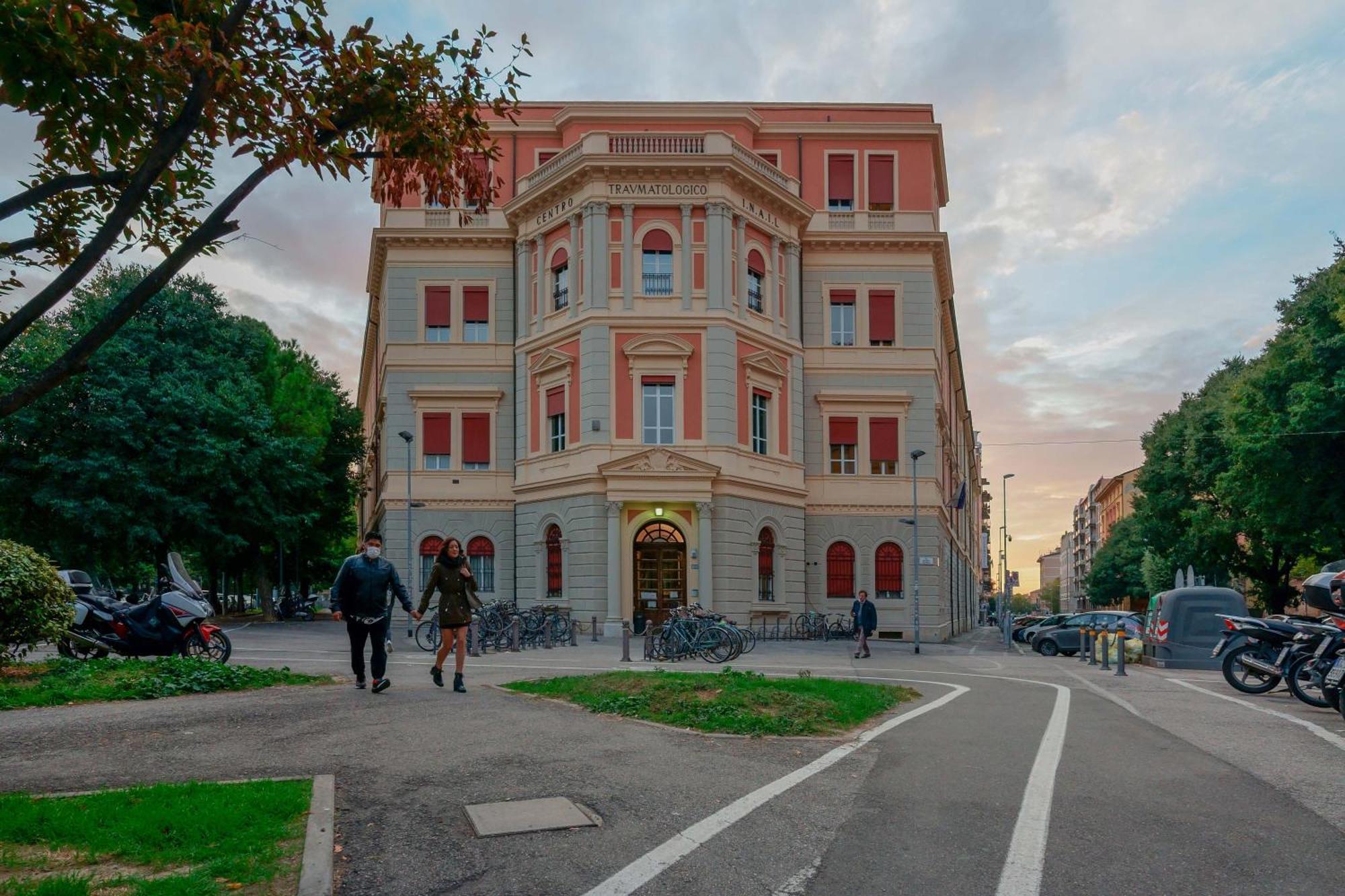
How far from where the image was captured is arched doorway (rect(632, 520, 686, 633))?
3306 centimetres

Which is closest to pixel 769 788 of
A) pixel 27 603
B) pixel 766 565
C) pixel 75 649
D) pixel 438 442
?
pixel 27 603

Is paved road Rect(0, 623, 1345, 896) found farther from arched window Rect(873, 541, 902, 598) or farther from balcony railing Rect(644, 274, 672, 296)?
arched window Rect(873, 541, 902, 598)

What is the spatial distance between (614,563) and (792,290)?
1134 centimetres

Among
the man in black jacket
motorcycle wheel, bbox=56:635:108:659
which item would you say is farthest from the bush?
the man in black jacket

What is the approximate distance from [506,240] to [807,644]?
1726 centimetres

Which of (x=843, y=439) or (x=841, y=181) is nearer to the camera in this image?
(x=843, y=439)

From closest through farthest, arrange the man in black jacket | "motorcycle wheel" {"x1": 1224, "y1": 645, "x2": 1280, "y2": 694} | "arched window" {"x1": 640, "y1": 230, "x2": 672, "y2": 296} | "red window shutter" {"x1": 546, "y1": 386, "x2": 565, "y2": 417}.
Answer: the man in black jacket
"motorcycle wheel" {"x1": 1224, "y1": 645, "x2": 1280, "y2": 694}
"arched window" {"x1": 640, "y1": 230, "x2": 672, "y2": 296}
"red window shutter" {"x1": 546, "y1": 386, "x2": 565, "y2": 417}

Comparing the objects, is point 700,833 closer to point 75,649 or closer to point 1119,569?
point 75,649

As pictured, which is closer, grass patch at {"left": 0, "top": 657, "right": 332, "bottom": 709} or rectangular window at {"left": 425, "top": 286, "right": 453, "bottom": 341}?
grass patch at {"left": 0, "top": 657, "right": 332, "bottom": 709}

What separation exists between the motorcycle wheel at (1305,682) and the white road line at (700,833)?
7678 millimetres

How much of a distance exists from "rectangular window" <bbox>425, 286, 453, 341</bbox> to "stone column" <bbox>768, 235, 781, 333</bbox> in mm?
11171

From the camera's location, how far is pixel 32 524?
36.0m

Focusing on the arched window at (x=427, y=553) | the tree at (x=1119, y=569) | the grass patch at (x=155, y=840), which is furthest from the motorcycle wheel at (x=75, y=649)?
the tree at (x=1119, y=569)

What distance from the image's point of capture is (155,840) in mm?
5328
